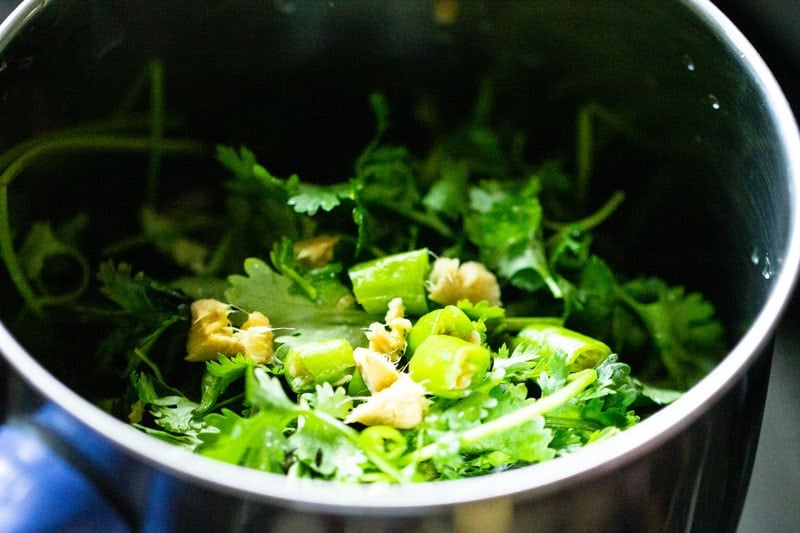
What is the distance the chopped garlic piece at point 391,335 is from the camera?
702mm

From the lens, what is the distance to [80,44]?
797 millimetres

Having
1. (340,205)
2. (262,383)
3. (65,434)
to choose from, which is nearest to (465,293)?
(340,205)

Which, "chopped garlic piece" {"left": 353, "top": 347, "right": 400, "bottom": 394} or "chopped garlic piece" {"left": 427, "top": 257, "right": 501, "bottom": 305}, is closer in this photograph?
"chopped garlic piece" {"left": 353, "top": 347, "right": 400, "bottom": 394}

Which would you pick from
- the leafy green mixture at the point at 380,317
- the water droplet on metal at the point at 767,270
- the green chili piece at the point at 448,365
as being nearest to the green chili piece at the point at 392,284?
the leafy green mixture at the point at 380,317

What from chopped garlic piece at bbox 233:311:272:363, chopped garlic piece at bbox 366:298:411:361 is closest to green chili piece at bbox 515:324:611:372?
chopped garlic piece at bbox 366:298:411:361

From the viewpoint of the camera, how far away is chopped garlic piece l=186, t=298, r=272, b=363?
2.36ft

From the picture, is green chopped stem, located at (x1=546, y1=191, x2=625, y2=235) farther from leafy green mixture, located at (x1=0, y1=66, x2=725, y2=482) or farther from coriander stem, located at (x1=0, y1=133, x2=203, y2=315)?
coriander stem, located at (x1=0, y1=133, x2=203, y2=315)

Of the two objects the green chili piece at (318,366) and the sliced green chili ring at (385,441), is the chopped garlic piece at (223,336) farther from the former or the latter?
the sliced green chili ring at (385,441)

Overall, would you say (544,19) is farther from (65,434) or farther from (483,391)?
(65,434)

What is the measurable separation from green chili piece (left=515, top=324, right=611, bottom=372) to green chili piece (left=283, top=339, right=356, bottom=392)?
0.54 ft

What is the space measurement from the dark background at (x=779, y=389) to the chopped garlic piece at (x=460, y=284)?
0.31m

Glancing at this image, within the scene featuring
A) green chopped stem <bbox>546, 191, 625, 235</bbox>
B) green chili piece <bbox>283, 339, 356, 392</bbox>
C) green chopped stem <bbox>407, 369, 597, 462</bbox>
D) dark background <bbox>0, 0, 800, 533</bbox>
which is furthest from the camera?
green chopped stem <bbox>546, 191, 625, 235</bbox>

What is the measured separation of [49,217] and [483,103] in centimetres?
48

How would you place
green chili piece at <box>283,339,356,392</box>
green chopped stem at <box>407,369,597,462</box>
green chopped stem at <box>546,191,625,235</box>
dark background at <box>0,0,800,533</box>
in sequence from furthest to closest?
green chopped stem at <box>546,191,625,235</box>
dark background at <box>0,0,800,533</box>
green chili piece at <box>283,339,356,392</box>
green chopped stem at <box>407,369,597,462</box>
